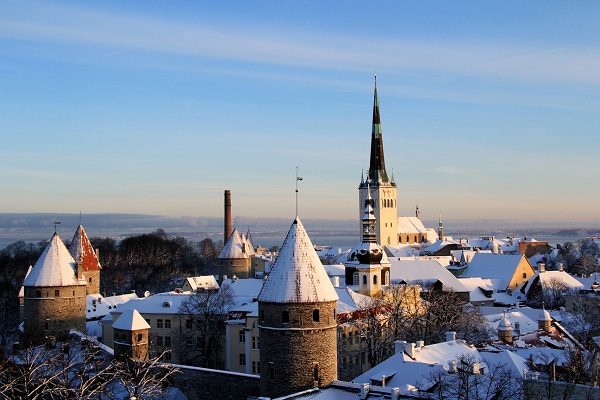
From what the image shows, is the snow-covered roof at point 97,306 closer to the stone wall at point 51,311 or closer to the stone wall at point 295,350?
the stone wall at point 51,311

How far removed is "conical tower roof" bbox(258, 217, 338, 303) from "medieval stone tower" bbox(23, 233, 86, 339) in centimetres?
2233

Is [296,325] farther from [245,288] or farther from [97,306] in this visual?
[97,306]

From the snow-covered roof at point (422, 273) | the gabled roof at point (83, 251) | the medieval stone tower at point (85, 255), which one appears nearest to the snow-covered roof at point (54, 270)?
the medieval stone tower at point (85, 255)

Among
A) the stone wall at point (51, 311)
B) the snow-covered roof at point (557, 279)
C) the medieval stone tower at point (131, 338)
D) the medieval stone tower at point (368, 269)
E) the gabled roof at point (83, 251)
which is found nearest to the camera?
the medieval stone tower at point (131, 338)

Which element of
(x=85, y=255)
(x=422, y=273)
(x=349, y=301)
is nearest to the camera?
(x=349, y=301)

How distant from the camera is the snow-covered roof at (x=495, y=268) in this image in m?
80.0

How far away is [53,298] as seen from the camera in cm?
4547

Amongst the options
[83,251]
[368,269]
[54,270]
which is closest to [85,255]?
[83,251]

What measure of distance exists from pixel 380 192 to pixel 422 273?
1762 inches

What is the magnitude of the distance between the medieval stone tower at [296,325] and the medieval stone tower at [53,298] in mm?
22296

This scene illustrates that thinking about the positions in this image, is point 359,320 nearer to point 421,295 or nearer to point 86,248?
point 421,295

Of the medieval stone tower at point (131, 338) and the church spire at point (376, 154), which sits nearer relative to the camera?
the medieval stone tower at point (131, 338)

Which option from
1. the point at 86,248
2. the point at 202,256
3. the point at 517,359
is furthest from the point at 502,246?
the point at 517,359

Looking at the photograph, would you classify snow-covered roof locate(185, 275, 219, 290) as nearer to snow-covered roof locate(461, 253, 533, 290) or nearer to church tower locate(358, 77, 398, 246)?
snow-covered roof locate(461, 253, 533, 290)
